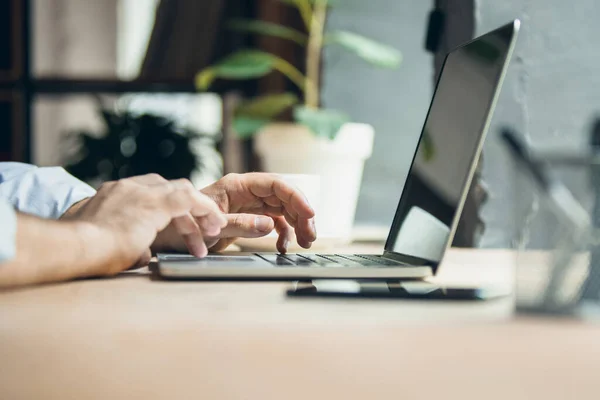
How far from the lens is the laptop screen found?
64 cm

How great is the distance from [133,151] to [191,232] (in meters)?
2.31

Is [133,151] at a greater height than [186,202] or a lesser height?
lesser

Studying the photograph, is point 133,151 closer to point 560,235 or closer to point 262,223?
point 262,223

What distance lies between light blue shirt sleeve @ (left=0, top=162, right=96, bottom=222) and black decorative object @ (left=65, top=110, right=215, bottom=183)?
1889mm

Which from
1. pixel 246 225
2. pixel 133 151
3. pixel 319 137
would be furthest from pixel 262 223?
pixel 133 151

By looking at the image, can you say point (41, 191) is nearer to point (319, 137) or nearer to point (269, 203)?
point (269, 203)

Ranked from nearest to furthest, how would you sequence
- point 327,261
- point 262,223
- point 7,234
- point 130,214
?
point 7,234
point 130,214
point 327,261
point 262,223

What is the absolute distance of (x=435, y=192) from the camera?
758 mm

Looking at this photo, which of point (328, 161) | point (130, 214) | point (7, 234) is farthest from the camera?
point (328, 161)

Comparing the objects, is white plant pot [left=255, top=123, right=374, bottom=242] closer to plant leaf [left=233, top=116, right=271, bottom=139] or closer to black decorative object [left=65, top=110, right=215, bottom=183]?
plant leaf [left=233, top=116, right=271, bottom=139]

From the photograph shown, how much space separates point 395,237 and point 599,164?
438mm

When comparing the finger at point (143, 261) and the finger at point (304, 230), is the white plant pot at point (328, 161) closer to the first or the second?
the finger at point (304, 230)

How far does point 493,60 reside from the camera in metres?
0.66

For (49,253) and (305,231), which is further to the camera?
(305,231)
